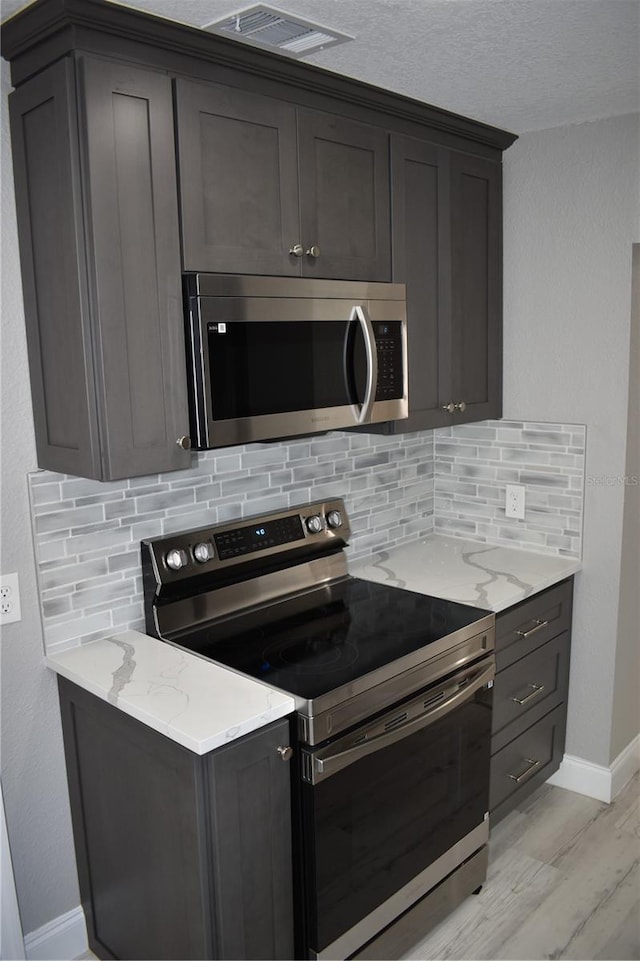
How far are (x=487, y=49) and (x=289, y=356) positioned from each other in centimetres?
88

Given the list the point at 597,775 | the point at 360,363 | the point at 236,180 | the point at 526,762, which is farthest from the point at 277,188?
the point at 597,775

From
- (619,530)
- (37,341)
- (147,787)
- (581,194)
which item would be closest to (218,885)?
(147,787)

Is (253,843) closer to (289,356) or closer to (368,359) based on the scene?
(289,356)

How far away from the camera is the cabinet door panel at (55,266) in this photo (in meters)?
1.67

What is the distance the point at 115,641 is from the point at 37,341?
0.80m

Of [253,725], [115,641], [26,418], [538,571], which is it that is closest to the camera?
[253,725]

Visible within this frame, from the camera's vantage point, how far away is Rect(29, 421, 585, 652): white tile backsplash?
2.04m

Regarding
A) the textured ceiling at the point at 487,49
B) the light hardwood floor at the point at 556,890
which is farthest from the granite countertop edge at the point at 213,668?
the textured ceiling at the point at 487,49

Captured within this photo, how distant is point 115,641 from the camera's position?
2.11 meters

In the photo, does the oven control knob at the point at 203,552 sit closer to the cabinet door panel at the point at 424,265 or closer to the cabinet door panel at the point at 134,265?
the cabinet door panel at the point at 134,265

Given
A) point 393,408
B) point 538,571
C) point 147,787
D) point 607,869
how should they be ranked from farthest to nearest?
1. point 538,571
2. point 607,869
3. point 393,408
4. point 147,787

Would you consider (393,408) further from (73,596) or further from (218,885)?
(218,885)

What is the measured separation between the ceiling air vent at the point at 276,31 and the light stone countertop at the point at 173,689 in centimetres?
146

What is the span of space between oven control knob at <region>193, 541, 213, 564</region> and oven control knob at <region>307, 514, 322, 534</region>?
394 mm
